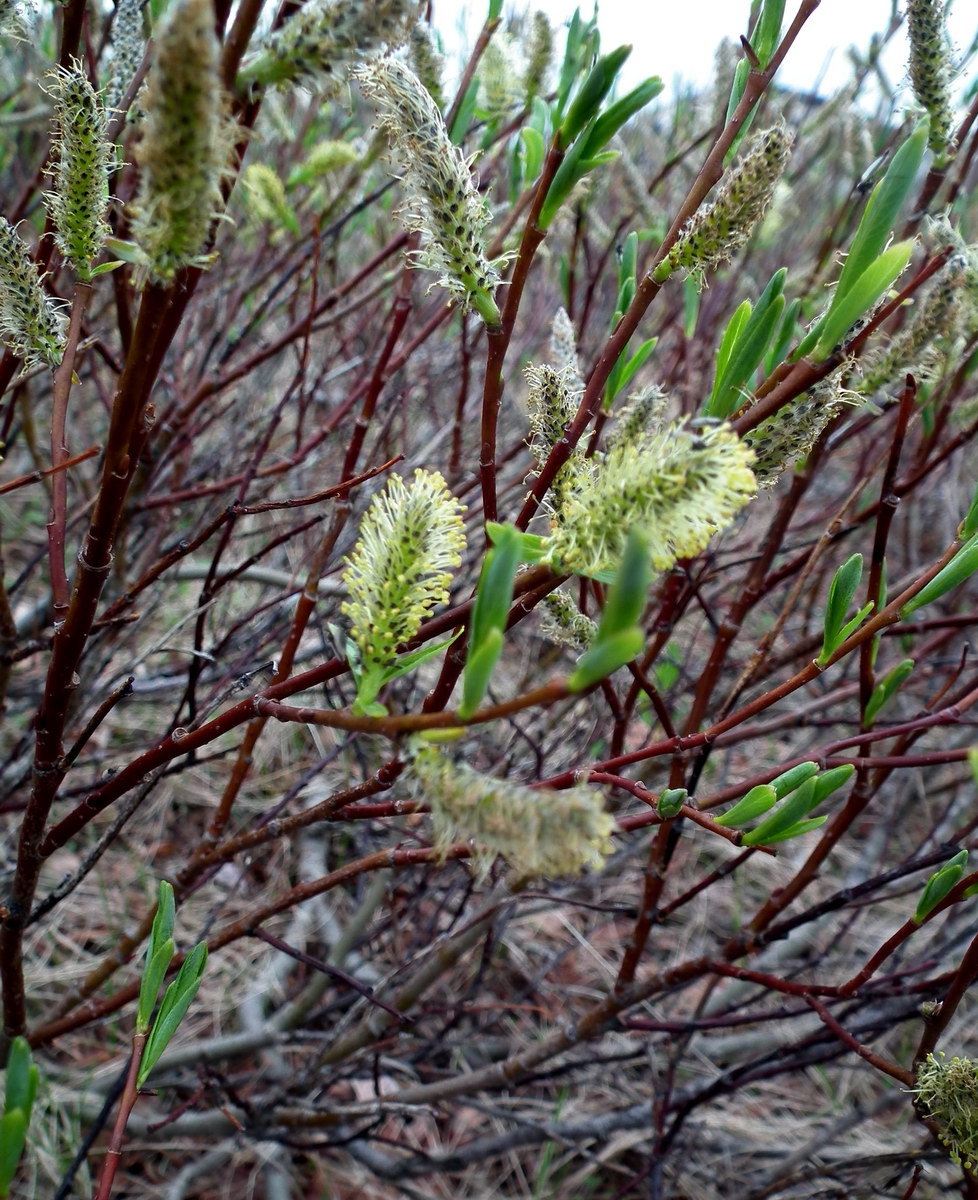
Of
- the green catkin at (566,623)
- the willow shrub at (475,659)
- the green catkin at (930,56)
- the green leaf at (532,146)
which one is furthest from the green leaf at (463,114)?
the green catkin at (566,623)

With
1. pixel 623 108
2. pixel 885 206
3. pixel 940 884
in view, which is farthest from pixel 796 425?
pixel 940 884

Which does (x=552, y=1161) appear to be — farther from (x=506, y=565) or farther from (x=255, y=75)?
(x=255, y=75)

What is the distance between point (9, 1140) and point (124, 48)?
4.37 ft

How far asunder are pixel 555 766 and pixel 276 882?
36.7 inches

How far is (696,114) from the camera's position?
3381mm

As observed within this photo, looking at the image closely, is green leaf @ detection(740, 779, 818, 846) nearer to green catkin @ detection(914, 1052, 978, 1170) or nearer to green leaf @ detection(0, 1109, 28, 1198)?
green catkin @ detection(914, 1052, 978, 1170)

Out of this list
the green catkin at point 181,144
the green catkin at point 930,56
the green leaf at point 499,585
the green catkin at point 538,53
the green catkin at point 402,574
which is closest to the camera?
the green catkin at point 181,144

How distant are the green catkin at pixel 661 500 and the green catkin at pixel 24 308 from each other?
0.57 meters

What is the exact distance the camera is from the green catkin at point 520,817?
1.85ft

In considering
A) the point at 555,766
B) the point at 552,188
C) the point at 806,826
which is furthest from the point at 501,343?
the point at 555,766

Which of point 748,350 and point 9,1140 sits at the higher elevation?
point 748,350

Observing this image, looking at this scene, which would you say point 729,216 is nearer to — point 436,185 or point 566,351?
point 436,185

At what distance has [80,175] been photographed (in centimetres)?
79

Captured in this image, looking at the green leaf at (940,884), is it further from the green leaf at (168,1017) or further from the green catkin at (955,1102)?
the green leaf at (168,1017)
